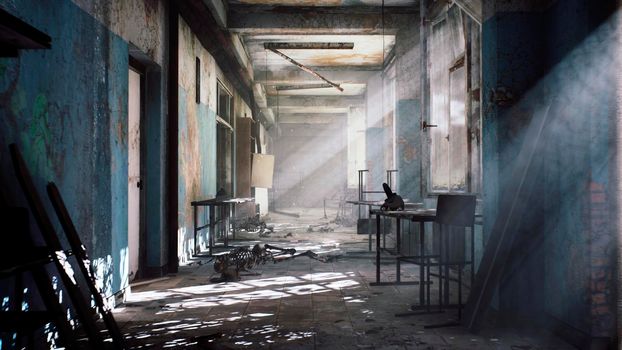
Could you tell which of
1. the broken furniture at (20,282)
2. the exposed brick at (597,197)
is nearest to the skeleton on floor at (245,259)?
the broken furniture at (20,282)

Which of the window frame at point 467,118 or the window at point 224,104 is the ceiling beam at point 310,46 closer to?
the window at point 224,104

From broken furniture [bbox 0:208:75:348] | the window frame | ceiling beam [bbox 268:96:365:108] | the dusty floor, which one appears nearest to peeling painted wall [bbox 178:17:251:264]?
the dusty floor

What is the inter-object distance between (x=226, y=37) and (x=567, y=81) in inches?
244

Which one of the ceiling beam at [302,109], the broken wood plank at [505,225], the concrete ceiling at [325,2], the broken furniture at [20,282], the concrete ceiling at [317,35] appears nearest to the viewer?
the broken furniture at [20,282]

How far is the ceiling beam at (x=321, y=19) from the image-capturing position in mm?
8742

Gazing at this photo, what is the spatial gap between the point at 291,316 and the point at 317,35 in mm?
6873

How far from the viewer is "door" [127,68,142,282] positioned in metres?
5.73

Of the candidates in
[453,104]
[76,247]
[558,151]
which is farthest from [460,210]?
[76,247]

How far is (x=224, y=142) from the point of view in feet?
38.1

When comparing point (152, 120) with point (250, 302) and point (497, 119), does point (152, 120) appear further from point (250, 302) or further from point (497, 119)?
Result: point (497, 119)

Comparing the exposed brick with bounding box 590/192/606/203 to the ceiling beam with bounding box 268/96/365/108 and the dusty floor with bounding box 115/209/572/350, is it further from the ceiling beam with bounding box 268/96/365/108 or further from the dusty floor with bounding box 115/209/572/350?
the ceiling beam with bounding box 268/96/365/108

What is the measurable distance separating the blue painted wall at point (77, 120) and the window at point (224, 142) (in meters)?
5.73

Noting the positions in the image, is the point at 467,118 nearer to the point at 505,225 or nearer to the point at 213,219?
the point at 505,225

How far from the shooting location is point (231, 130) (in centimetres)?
1225
